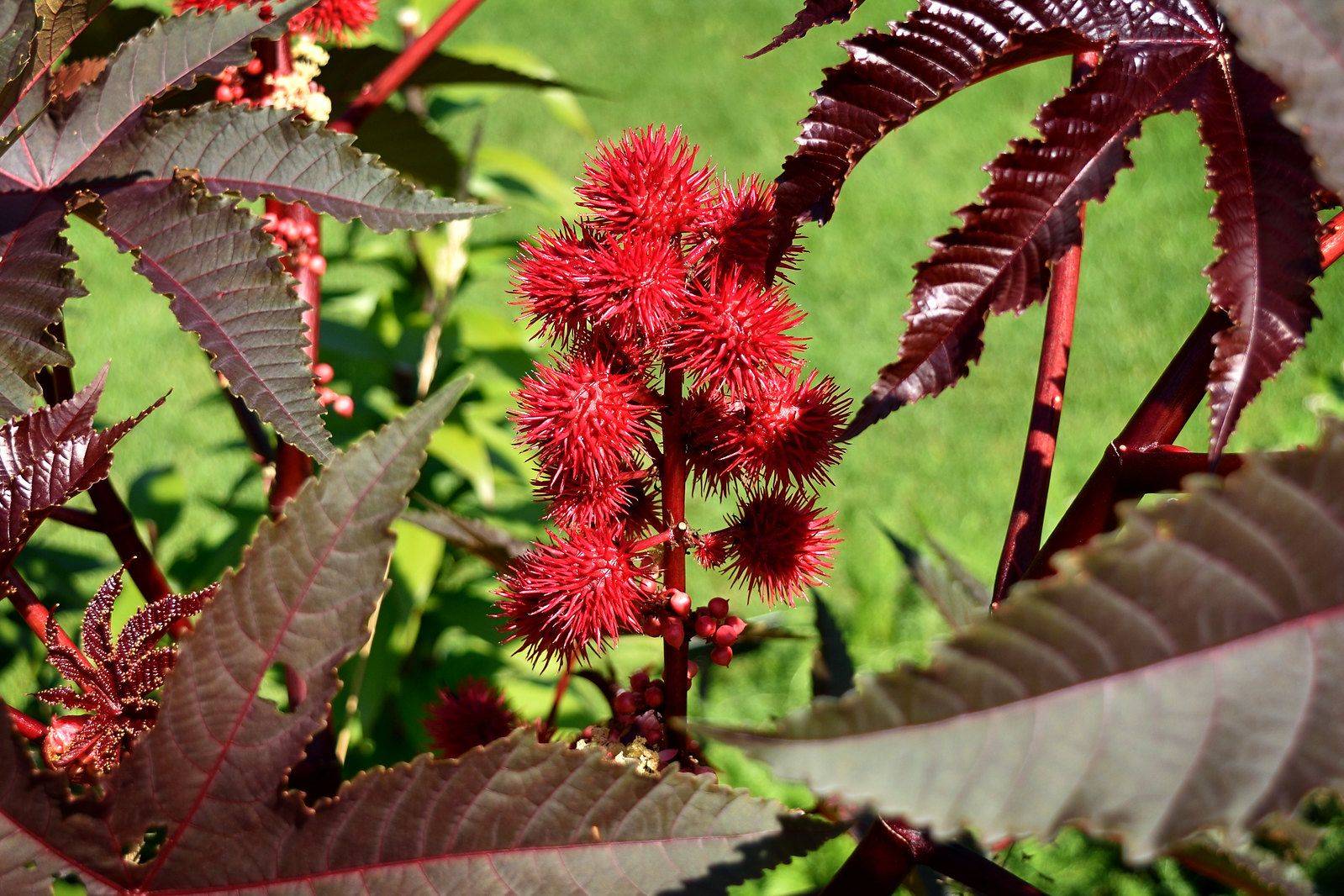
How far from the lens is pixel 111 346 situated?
3.85m

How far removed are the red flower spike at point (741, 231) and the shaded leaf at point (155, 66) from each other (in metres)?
0.31

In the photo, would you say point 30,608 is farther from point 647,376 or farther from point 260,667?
point 647,376

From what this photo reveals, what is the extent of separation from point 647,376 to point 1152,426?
1.02ft

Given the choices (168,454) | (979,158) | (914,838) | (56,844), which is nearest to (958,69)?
(914,838)

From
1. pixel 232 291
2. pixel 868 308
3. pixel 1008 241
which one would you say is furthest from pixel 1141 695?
pixel 868 308

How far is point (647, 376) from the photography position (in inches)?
30.3

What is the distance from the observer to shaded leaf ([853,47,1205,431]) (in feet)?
1.91

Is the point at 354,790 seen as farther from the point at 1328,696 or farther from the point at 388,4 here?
the point at 388,4

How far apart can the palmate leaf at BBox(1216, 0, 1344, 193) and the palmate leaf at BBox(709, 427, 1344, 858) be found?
0.15m

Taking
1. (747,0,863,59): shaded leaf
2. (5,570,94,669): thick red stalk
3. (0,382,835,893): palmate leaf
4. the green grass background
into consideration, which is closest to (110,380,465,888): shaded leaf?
(0,382,835,893): palmate leaf

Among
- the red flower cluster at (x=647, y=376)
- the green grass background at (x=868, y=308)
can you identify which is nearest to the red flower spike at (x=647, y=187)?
the red flower cluster at (x=647, y=376)

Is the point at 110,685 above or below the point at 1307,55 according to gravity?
below

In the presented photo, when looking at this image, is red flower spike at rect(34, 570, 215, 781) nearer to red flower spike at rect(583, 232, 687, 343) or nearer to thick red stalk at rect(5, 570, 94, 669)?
thick red stalk at rect(5, 570, 94, 669)

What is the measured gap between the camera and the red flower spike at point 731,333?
711 millimetres
